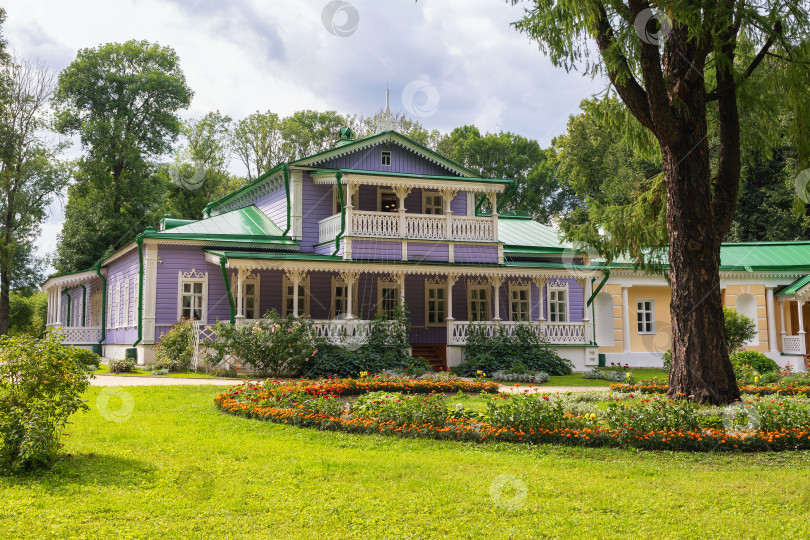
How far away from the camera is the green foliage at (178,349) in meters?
19.2

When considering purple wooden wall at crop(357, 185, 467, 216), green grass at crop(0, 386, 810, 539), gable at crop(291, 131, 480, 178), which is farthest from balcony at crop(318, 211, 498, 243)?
green grass at crop(0, 386, 810, 539)

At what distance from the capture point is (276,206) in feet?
80.2

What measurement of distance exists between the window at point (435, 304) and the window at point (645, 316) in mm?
8090

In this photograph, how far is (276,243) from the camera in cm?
2233

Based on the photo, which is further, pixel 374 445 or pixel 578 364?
pixel 578 364

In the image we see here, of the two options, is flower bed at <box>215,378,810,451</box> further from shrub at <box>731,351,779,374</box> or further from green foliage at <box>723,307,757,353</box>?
green foliage at <box>723,307,757,353</box>

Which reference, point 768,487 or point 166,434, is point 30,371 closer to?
point 166,434

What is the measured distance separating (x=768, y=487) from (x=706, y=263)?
5471mm

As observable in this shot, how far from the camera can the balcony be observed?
21.4 meters

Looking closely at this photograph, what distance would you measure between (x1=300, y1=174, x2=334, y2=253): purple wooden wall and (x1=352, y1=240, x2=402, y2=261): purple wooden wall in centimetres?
242

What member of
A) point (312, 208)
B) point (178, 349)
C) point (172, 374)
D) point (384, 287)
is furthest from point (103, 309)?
point (384, 287)

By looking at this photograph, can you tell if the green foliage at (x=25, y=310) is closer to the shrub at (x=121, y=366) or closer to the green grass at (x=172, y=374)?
the green grass at (x=172, y=374)

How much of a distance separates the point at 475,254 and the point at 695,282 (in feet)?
37.7

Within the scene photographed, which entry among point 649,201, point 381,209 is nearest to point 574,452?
point 649,201
